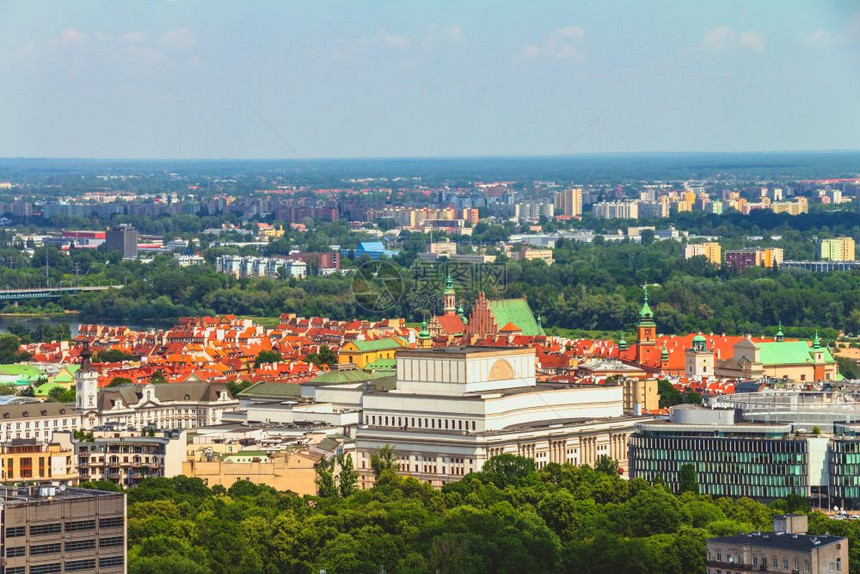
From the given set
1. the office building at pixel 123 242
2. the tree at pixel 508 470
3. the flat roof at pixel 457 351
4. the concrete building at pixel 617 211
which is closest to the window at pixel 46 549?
the tree at pixel 508 470

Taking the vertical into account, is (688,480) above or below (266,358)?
above

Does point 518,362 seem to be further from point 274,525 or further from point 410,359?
point 274,525

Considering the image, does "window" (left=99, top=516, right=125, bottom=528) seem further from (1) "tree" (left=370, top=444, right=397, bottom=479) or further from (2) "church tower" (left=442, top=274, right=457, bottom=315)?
(2) "church tower" (left=442, top=274, right=457, bottom=315)

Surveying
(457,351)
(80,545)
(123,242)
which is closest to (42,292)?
(123,242)

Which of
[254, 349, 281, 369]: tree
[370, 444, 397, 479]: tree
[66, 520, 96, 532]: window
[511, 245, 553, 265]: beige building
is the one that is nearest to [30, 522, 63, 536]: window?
[66, 520, 96, 532]: window

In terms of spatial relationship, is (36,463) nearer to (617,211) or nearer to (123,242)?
(123,242)

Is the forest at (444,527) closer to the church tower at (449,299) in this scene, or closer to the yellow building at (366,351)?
the yellow building at (366,351)
